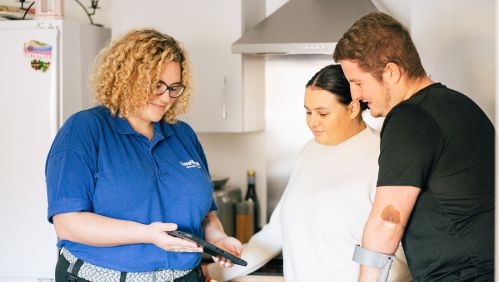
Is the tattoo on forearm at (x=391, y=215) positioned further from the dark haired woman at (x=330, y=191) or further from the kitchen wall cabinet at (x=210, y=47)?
the kitchen wall cabinet at (x=210, y=47)

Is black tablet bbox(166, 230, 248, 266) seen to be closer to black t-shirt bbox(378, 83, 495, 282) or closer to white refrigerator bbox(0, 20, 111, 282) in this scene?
black t-shirt bbox(378, 83, 495, 282)

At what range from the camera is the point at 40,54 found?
3.08 metres

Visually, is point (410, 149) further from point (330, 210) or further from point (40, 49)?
point (40, 49)

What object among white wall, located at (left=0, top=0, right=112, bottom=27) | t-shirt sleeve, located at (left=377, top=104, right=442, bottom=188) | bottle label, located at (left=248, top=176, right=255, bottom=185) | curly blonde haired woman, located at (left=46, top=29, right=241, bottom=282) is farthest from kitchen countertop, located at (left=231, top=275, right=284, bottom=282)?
white wall, located at (left=0, top=0, right=112, bottom=27)

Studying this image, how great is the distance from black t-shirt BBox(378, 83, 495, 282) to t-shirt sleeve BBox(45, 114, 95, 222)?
75cm

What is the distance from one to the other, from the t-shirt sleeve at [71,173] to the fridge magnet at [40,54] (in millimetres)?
1291

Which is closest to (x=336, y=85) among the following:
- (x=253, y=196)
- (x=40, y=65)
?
(x=40, y=65)

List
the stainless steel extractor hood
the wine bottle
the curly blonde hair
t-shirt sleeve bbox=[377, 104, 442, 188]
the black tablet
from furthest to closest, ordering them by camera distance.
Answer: the wine bottle
the stainless steel extractor hood
the curly blonde hair
the black tablet
t-shirt sleeve bbox=[377, 104, 442, 188]

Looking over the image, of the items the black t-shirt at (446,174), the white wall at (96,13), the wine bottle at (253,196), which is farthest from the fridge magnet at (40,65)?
the black t-shirt at (446,174)

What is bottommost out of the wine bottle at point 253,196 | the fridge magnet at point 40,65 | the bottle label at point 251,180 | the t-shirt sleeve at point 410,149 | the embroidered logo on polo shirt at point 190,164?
the wine bottle at point 253,196

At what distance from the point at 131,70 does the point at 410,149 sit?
0.79 meters

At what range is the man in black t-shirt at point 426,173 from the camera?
156cm

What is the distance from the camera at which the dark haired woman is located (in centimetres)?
203

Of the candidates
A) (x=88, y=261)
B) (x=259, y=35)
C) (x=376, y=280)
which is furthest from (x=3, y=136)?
(x=376, y=280)
